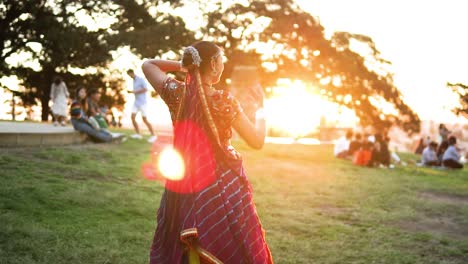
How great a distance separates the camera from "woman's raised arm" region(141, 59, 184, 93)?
2.72 m

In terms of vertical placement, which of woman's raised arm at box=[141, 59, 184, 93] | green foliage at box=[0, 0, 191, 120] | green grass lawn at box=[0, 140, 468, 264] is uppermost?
green foliage at box=[0, 0, 191, 120]

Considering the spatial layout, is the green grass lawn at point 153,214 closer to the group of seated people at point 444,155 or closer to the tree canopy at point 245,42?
the group of seated people at point 444,155

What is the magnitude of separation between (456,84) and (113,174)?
36.6 feet

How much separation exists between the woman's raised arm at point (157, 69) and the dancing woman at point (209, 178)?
16 cm

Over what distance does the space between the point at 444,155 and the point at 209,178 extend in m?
14.8

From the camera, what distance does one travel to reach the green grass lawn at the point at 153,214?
4480 millimetres

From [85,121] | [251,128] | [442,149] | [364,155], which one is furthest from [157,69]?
[442,149]

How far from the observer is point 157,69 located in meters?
2.77

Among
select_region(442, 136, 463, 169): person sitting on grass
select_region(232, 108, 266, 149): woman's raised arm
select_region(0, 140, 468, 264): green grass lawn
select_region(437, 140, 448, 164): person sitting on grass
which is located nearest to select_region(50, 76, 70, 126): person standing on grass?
select_region(0, 140, 468, 264): green grass lawn

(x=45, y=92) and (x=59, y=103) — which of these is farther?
(x=45, y=92)

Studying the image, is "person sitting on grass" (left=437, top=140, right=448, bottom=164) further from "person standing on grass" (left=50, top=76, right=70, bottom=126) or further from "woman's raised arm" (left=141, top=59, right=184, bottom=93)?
"woman's raised arm" (left=141, top=59, right=184, bottom=93)

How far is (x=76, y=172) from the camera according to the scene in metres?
7.57

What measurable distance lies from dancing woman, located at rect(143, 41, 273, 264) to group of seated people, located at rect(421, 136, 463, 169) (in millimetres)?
14370

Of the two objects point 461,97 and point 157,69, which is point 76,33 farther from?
point 157,69
